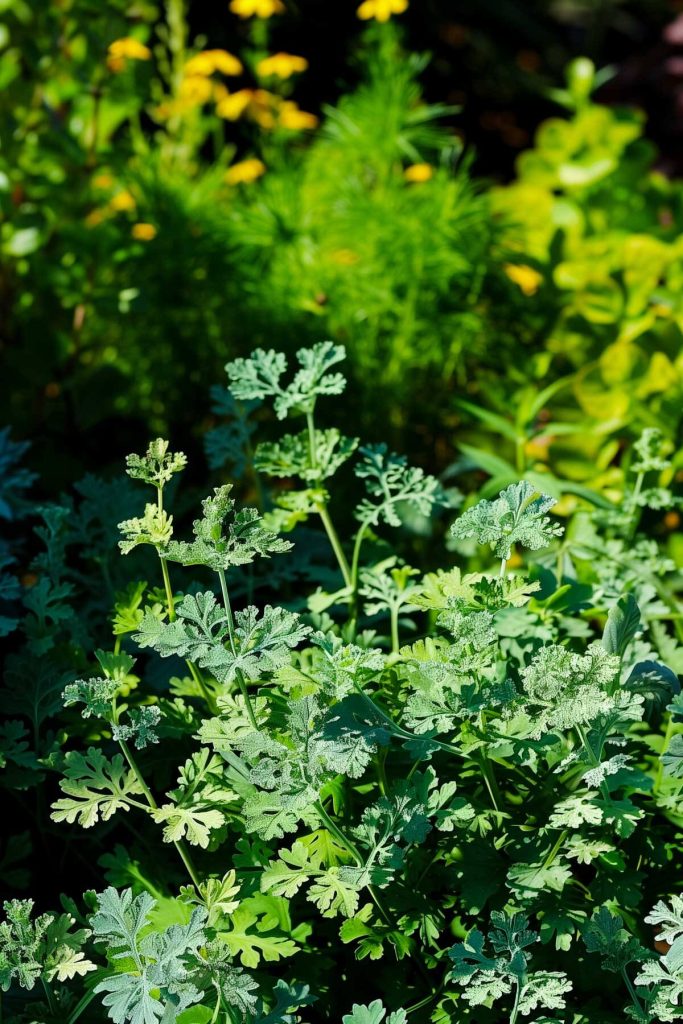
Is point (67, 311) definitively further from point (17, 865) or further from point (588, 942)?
point (588, 942)

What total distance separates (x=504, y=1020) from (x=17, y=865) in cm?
57

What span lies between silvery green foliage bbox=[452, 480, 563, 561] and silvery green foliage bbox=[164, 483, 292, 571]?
0.51 ft

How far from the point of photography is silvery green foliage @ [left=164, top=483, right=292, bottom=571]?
2.63 feet

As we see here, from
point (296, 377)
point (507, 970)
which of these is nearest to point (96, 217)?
point (296, 377)

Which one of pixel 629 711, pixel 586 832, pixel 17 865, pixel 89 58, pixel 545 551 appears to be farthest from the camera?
pixel 89 58

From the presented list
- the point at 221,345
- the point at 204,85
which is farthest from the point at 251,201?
the point at 204,85

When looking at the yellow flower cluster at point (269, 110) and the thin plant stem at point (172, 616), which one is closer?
the thin plant stem at point (172, 616)

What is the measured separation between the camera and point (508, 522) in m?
0.84

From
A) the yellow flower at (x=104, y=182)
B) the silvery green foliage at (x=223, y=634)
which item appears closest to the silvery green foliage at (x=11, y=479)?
the silvery green foliage at (x=223, y=634)

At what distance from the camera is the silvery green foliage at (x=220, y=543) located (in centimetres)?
80

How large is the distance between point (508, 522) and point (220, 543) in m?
0.24

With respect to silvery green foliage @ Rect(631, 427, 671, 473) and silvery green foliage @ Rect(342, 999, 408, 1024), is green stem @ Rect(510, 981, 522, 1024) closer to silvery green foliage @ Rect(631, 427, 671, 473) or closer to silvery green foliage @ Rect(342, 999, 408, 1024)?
silvery green foliage @ Rect(342, 999, 408, 1024)

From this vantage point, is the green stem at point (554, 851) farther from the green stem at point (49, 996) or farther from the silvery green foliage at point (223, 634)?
the green stem at point (49, 996)

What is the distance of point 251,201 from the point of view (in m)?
1.85
